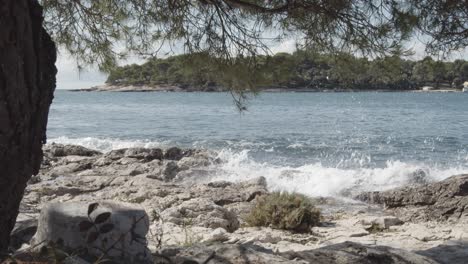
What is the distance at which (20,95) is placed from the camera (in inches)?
104

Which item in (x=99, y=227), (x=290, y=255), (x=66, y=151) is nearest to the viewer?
(x=99, y=227)

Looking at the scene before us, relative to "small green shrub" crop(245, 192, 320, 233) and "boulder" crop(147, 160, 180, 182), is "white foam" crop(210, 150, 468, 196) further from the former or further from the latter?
"small green shrub" crop(245, 192, 320, 233)

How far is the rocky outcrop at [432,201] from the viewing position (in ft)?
27.1

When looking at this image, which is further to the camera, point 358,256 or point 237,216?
point 237,216

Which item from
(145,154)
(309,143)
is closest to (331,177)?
(145,154)

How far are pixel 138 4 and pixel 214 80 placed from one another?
3.35ft

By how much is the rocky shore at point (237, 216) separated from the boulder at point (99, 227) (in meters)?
0.09

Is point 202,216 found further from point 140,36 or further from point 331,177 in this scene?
point 331,177

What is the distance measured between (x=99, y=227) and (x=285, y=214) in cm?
502

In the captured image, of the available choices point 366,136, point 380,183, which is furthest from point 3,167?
point 366,136

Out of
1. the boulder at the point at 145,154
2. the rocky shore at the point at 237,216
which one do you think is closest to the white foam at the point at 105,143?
the boulder at the point at 145,154

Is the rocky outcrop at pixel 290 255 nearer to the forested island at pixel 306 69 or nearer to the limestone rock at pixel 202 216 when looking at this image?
the forested island at pixel 306 69

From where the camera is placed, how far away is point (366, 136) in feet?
86.0

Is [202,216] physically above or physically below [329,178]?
above
